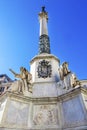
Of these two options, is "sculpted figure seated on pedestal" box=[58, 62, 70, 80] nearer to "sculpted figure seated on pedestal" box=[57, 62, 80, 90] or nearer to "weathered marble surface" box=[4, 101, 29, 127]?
"sculpted figure seated on pedestal" box=[57, 62, 80, 90]

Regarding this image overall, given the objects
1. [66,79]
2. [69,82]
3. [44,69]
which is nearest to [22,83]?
[44,69]

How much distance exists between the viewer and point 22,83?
9.09 meters

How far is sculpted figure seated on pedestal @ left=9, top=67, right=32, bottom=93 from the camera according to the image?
344 inches

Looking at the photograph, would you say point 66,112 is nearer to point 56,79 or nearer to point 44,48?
point 56,79

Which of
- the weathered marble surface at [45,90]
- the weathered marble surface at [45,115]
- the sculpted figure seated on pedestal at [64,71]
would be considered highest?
the sculpted figure seated on pedestal at [64,71]

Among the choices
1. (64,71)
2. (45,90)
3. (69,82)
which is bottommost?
(45,90)

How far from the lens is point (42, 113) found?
7.95m

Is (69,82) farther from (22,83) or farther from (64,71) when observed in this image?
(22,83)

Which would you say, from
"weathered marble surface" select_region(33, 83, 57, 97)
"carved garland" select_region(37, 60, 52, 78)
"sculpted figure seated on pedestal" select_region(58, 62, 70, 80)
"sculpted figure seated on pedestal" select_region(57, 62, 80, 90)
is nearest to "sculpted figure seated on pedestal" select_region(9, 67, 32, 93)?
"weathered marble surface" select_region(33, 83, 57, 97)

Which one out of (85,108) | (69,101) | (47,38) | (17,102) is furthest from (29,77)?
(47,38)

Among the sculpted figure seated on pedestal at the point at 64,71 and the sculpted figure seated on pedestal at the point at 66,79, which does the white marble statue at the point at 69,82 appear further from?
the sculpted figure seated on pedestal at the point at 64,71

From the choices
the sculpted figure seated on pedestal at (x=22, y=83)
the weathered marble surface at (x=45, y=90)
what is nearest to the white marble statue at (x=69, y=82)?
the weathered marble surface at (x=45, y=90)

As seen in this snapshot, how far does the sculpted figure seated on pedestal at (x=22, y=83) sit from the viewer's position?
873 centimetres

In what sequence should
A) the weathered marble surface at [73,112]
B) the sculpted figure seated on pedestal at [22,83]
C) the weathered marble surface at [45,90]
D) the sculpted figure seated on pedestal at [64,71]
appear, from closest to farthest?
the weathered marble surface at [73,112]
the sculpted figure seated on pedestal at [22,83]
the weathered marble surface at [45,90]
the sculpted figure seated on pedestal at [64,71]
